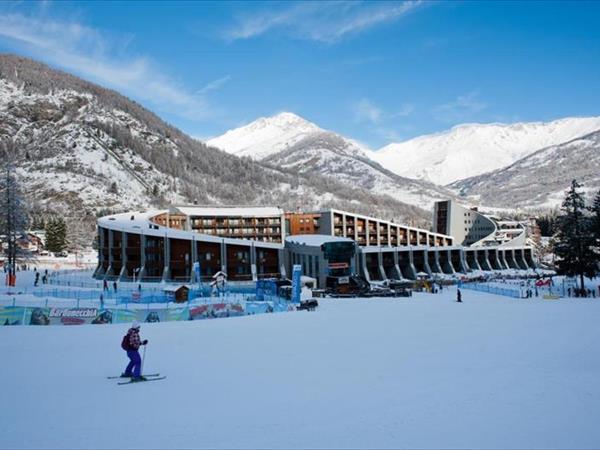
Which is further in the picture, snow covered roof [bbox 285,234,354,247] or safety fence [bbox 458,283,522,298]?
snow covered roof [bbox 285,234,354,247]

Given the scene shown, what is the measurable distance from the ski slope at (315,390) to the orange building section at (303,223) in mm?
76529

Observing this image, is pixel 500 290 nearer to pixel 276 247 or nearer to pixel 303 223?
pixel 276 247

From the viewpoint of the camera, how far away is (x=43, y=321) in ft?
74.6

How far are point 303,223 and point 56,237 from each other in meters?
56.2

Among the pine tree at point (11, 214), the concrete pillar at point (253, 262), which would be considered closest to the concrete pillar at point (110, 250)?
the pine tree at point (11, 214)

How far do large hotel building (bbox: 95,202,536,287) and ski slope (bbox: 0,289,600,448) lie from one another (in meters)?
31.4

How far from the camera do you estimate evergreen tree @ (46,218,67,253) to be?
10644cm

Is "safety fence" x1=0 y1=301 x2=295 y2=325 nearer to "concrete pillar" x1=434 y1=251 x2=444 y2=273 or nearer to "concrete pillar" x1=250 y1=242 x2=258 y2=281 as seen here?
"concrete pillar" x1=250 y1=242 x2=258 y2=281

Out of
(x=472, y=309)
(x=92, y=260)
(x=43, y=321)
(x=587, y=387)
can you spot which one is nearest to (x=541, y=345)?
(x=587, y=387)

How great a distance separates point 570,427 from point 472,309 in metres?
19.0

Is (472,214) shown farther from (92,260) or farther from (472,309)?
(472,309)

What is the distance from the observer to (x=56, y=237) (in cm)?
10712

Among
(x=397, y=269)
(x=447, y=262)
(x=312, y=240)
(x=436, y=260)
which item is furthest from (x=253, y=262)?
(x=447, y=262)

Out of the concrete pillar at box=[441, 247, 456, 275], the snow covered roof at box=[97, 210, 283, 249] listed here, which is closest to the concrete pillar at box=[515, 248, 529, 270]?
the concrete pillar at box=[441, 247, 456, 275]
